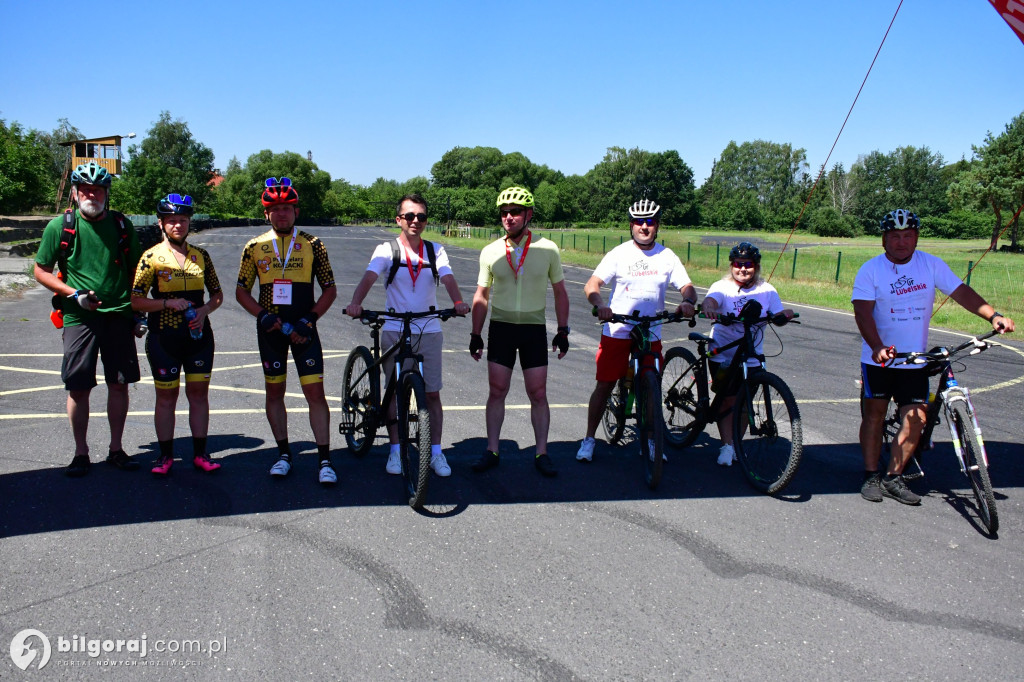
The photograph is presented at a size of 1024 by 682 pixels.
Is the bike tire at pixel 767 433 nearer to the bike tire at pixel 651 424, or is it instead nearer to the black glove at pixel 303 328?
the bike tire at pixel 651 424

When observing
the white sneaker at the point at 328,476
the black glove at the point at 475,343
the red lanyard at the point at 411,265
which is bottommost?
the white sneaker at the point at 328,476

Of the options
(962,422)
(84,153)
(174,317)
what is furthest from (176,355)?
(84,153)

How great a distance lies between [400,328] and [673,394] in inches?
92.7

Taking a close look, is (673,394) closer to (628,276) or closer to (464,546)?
(628,276)

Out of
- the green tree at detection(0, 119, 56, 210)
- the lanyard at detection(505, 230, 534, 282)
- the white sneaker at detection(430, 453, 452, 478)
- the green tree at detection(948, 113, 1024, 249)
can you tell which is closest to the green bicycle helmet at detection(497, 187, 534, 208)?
the lanyard at detection(505, 230, 534, 282)

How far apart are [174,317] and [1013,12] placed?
676 cm

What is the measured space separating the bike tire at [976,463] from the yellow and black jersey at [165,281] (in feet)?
15.9

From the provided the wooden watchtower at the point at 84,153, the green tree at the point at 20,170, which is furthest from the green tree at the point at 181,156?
the green tree at the point at 20,170

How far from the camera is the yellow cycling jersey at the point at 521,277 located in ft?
17.4

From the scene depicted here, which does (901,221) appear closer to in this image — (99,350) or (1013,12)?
(1013,12)

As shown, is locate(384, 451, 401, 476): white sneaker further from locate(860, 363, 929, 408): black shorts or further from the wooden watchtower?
the wooden watchtower

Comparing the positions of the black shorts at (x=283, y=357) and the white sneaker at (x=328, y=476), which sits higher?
the black shorts at (x=283, y=357)

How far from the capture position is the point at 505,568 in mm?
3953

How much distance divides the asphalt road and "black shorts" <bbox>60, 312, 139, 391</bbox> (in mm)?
678
